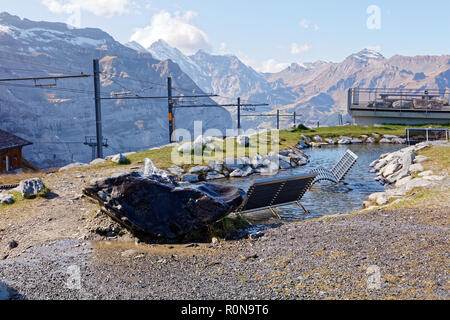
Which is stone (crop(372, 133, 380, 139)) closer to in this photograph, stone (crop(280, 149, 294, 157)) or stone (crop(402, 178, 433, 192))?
stone (crop(280, 149, 294, 157))

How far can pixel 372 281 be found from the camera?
580 cm

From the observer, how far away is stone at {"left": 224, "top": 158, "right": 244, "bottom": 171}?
20297 mm

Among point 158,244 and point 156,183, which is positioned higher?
point 156,183

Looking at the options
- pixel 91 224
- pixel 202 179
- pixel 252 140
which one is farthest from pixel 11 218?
pixel 252 140

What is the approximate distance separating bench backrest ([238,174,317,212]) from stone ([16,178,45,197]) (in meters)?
7.14

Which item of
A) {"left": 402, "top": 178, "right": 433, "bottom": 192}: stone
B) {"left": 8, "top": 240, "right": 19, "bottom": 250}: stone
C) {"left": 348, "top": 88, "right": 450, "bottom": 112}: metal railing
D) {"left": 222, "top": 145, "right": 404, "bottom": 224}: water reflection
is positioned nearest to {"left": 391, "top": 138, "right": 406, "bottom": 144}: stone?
{"left": 348, "top": 88, "right": 450, "bottom": 112}: metal railing

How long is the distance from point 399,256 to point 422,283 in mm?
1108

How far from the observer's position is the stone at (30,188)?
12836 millimetres

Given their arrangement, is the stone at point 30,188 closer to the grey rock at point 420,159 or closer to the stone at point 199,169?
the stone at point 199,169

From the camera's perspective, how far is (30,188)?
1297 cm

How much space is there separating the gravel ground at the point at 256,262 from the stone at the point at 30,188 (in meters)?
2.93

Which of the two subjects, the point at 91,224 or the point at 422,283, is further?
the point at 91,224

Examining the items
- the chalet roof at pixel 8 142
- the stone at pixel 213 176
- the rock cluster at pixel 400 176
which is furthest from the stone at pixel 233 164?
the chalet roof at pixel 8 142
